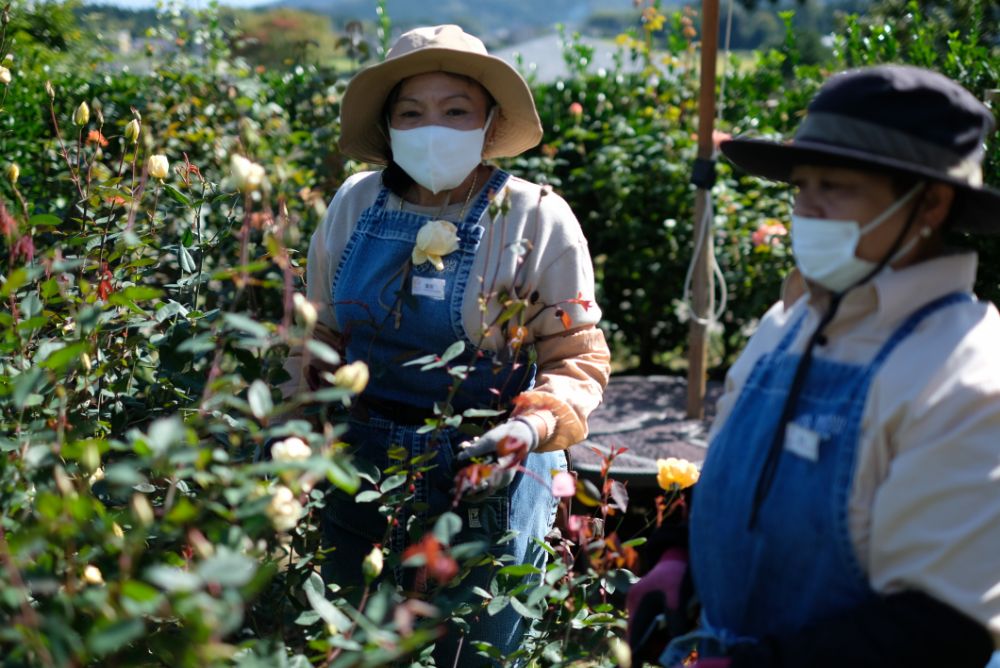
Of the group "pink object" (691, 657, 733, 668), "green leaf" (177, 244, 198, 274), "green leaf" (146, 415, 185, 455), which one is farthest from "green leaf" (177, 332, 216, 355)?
"pink object" (691, 657, 733, 668)

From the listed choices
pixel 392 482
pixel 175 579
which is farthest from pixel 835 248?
pixel 175 579

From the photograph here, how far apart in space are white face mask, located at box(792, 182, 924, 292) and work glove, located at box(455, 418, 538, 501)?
21.1 inches

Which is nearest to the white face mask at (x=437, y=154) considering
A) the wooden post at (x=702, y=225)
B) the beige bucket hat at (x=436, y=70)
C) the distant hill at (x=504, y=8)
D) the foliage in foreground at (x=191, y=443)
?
the beige bucket hat at (x=436, y=70)

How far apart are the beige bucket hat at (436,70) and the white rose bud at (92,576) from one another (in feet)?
4.09

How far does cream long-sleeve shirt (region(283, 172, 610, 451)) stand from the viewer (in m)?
2.01

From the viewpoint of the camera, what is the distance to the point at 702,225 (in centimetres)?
377

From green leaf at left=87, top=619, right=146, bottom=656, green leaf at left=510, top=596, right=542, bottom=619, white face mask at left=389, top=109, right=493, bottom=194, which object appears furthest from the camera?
white face mask at left=389, top=109, right=493, bottom=194

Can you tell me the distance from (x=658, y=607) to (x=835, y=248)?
23.6 inches

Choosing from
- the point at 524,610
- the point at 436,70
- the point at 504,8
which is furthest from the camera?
the point at 504,8

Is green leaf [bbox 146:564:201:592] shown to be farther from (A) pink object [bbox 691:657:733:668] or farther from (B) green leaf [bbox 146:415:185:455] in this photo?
(A) pink object [bbox 691:657:733:668]

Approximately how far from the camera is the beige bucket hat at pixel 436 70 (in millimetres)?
2162

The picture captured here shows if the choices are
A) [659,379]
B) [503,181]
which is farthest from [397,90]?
[659,379]

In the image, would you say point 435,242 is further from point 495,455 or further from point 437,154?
point 495,455

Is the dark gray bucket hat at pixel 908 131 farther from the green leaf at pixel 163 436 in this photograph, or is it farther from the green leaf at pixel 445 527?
the green leaf at pixel 163 436
